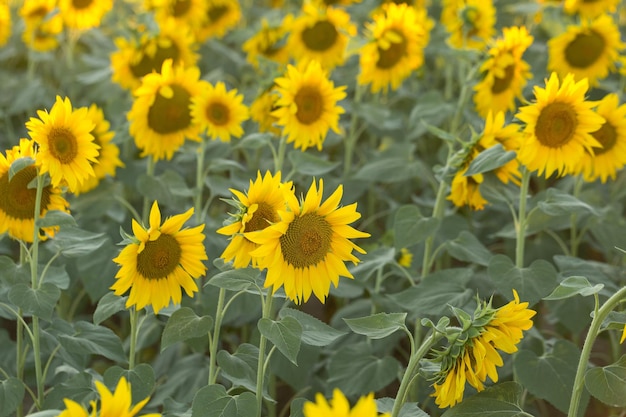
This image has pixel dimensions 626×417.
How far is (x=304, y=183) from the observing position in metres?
2.10

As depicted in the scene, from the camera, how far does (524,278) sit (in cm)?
155

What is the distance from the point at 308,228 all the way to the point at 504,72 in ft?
2.97

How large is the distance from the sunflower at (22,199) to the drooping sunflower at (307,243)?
1.45 ft

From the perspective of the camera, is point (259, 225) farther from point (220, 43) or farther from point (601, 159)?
point (220, 43)

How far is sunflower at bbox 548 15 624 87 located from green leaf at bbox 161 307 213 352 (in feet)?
4.01

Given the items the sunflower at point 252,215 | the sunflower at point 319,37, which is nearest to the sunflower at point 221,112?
the sunflower at point 319,37

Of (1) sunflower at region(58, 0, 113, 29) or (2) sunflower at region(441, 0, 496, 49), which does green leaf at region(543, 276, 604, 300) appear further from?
(1) sunflower at region(58, 0, 113, 29)

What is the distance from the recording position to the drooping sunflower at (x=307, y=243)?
1.15 metres

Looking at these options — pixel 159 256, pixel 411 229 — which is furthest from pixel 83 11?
pixel 159 256

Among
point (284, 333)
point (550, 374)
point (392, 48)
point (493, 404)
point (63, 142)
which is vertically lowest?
point (550, 374)

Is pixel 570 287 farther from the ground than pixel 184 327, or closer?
farther from the ground

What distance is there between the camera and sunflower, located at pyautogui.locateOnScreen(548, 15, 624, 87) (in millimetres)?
2125

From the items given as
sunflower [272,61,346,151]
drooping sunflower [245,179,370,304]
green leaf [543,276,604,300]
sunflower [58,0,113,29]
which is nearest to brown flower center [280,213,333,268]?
drooping sunflower [245,179,370,304]

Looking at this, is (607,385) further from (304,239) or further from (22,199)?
(22,199)
